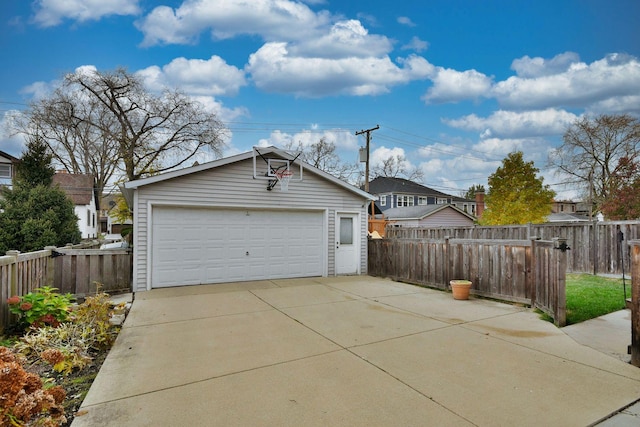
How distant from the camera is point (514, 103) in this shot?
17.8 m

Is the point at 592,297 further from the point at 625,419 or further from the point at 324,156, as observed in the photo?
the point at 324,156

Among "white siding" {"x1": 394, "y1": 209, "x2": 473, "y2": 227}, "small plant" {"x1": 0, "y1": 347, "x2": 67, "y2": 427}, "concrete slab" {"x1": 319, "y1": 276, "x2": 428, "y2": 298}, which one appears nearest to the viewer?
"small plant" {"x1": 0, "y1": 347, "x2": 67, "y2": 427}

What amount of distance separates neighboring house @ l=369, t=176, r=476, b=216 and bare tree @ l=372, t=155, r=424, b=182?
2.02m

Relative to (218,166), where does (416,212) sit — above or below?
below

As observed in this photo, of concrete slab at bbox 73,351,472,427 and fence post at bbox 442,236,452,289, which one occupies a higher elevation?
fence post at bbox 442,236,452,289

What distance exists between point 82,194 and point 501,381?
1125 inches

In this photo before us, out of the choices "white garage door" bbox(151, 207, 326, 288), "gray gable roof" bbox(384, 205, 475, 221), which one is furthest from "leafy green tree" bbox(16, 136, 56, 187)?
"gray gable roof" bbox(384, 205, 475, 221)

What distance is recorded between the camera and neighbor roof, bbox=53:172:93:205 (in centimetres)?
2447

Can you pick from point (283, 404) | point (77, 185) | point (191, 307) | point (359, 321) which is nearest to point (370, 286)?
point (359, 321)

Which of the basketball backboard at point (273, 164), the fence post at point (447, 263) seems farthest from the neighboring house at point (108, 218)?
the fence post at point (447, 263)

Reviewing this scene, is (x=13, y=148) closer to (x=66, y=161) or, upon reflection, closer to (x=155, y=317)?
(x=66, y=161)

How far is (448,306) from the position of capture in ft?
21.7

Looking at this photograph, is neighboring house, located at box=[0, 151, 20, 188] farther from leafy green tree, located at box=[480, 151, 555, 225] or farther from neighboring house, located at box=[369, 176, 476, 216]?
leafy green tree, located at box=[480, 151, 555, 225]

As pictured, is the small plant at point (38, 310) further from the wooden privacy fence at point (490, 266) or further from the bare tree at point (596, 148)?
the bare tree at point (596, 148)
